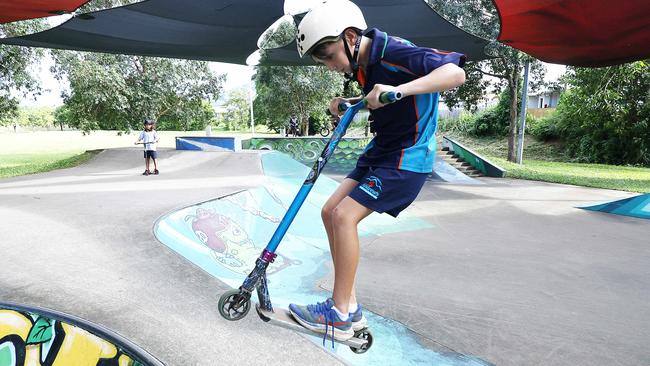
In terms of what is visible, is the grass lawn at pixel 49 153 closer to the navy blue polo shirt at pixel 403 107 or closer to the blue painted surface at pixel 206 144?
the blue painted surface at pixel 206 144

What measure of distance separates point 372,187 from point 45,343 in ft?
8.32

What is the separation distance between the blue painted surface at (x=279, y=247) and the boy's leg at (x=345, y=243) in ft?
1.81

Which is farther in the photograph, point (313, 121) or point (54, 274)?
point (313, 121)

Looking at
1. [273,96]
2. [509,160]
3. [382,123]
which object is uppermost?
[273,96]

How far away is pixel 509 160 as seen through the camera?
20531 millimetres

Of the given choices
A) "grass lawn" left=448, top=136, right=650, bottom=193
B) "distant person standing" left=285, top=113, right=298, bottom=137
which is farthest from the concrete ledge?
"distant person standing" left=285, top=113, right=298, bottom=137

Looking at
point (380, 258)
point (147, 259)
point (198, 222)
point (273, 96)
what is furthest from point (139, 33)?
point (273, 96)

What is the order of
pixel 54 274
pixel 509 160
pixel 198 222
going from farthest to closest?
pixel 509 160 < pixel 198 222 < pixel 54 274

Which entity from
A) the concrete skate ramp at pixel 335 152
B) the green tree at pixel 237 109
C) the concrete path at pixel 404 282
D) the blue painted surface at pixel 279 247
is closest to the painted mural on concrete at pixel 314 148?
the concrete skate ramp at pixel 335 152

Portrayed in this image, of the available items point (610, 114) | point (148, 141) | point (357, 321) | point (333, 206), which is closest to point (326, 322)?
point (357, 321)

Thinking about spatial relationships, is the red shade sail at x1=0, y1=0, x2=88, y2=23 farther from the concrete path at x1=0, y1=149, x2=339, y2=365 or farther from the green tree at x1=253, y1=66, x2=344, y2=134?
the green tree at x1=253, y1=66, x2=344, y2=134

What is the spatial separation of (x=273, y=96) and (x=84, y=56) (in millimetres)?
10163

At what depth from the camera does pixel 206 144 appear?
57.5ft

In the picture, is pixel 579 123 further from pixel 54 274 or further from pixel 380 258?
pixel 54 274
